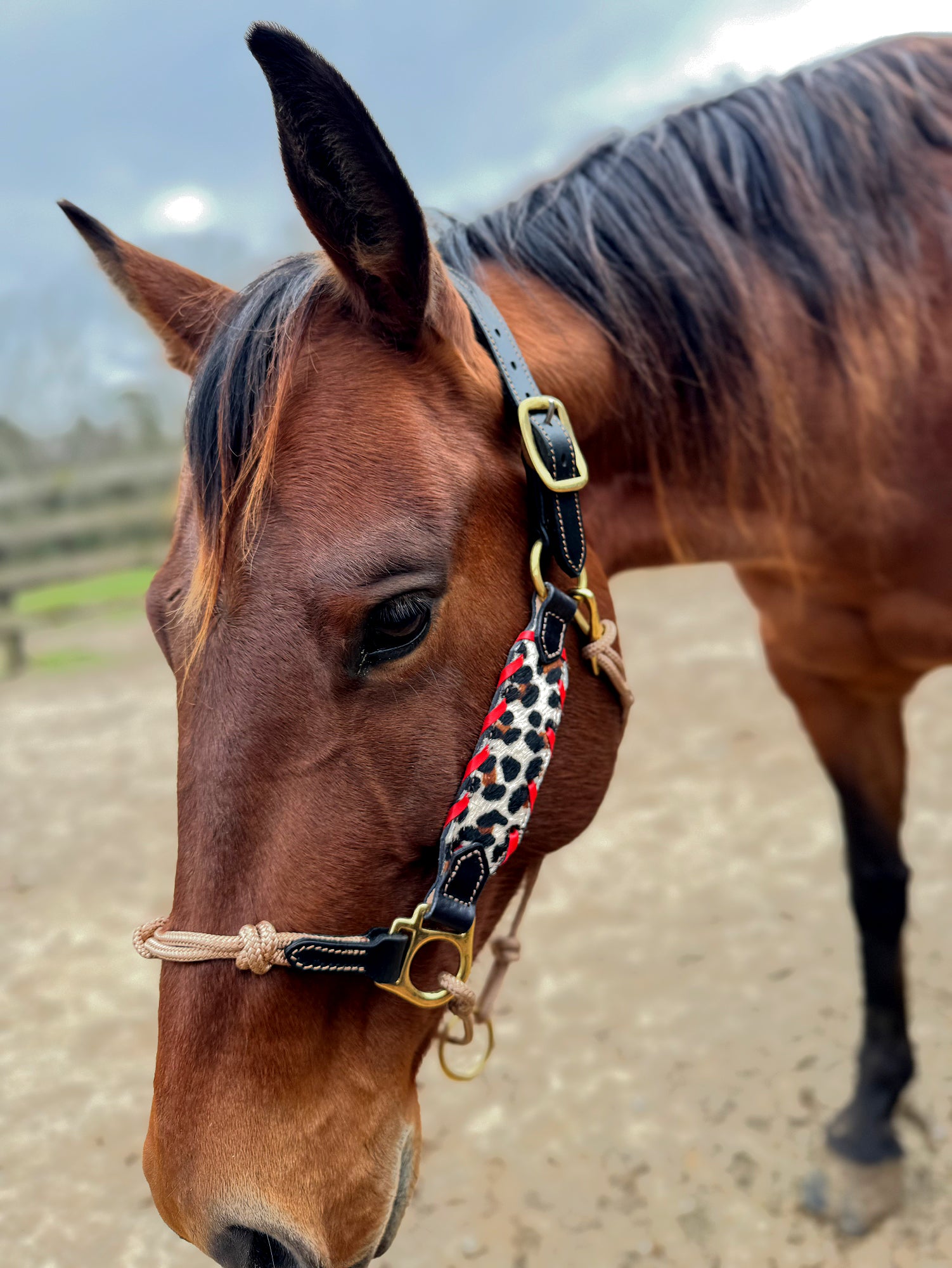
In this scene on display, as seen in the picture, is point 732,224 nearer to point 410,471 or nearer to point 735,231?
point 735,231

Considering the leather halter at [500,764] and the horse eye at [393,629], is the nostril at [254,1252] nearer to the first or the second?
the leather halter at [500,764]

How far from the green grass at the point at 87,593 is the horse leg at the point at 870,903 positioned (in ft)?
24.4

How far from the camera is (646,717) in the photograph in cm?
509

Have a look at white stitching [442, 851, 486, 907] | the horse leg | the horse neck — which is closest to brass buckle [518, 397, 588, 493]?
the horse neck

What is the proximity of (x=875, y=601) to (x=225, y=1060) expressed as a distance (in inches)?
61.9

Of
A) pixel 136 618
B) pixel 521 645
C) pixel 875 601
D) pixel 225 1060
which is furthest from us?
pixel 136 618

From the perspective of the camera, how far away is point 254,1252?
116 cm

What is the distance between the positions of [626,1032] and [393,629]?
2294mm

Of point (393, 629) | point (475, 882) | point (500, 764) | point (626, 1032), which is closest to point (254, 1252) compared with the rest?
point (475, 882)

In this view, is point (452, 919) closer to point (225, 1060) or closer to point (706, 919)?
point (225, 1060)

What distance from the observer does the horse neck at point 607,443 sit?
→ 1.47m

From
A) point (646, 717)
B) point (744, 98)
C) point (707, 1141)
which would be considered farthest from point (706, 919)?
point (744, 98)

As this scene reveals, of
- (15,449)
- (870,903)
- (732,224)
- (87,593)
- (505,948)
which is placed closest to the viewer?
(505,948)

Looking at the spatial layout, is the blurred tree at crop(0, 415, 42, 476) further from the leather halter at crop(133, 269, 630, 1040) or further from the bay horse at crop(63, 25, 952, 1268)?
the leather halter at crop(133, 269, 630, 1040)
